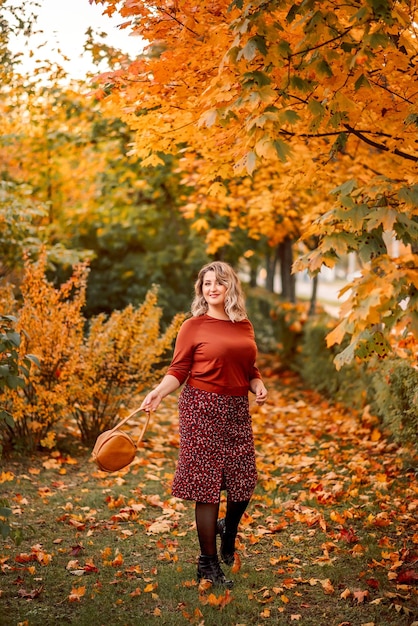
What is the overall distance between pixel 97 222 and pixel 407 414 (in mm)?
9727

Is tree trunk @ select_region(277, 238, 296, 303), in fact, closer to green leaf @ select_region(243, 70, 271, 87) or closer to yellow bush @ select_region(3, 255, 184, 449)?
yellow bush @ select_region(3, 255, 184, 449)

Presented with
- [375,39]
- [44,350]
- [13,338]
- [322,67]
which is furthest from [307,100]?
[44,350]

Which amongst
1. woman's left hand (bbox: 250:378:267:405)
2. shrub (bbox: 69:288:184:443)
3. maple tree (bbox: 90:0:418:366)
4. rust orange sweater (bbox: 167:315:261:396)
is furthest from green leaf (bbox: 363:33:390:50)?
shrub (bbox: 69:288:184:443)

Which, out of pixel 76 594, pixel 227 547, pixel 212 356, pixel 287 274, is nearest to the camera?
pixel 76 594

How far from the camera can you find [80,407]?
22.8 ft

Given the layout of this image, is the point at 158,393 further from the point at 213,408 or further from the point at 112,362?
the point at 112,362

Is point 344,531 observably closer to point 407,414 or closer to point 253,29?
point 407,414

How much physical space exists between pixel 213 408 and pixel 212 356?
308mm

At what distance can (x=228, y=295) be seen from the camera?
4.17 metres

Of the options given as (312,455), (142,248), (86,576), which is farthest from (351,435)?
(142,248)

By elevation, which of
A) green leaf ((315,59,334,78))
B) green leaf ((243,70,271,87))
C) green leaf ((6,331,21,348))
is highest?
green leaf ((315,59,334,78))

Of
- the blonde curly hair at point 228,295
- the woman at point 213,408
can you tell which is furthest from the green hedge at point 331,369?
the blonde curly hair at point 228,295

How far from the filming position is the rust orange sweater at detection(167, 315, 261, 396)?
13.2ft

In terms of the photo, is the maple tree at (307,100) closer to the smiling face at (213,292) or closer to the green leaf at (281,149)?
the green leaf at (281,149)
